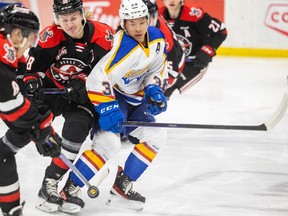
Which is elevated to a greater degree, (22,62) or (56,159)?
(22,62)

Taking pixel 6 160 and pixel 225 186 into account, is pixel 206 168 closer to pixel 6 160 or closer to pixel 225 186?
pixel 225 186

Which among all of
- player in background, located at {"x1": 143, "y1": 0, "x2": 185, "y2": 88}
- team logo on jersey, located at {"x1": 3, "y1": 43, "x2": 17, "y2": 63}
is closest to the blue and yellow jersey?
team logo on jersey, located at {"x1": 3, "y1": 43, "x2": 17, "y2": 63}

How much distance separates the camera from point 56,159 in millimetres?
2832

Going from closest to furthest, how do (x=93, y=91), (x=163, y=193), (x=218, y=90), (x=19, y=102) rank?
(x=19, y=102) → (x=93, y=91) → (x=163, y=193) → (x=218, y=90)

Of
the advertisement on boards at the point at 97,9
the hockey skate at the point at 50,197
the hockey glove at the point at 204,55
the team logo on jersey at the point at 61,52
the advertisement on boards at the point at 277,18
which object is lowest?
the advertisement on boards at the point at 97,9

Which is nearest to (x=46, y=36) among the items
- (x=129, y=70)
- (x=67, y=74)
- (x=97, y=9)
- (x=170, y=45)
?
(x=67, y=74)

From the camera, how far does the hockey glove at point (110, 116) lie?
272 cm

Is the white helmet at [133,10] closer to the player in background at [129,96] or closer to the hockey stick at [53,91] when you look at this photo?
the player in background at [129,96]

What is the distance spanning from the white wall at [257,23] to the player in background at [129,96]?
3.25m

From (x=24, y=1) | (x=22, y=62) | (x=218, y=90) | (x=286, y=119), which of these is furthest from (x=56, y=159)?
(x=24, y=1)

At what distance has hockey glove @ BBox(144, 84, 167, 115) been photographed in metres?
2.85

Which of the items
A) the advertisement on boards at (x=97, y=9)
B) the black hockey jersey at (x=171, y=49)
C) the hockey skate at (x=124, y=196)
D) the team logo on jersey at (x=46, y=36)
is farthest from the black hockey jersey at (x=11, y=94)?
the advertisement on boards at (x=97, y=9)

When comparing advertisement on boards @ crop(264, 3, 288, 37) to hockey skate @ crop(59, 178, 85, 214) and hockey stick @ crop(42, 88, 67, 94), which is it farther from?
hockey skate @ crop(59, 178, 85, 214)

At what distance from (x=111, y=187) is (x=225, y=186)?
0.66m
